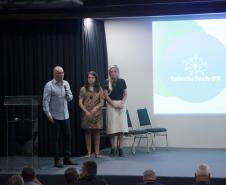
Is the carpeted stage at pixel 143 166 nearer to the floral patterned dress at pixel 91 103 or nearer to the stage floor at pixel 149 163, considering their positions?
the stage floor at pixel 149 163

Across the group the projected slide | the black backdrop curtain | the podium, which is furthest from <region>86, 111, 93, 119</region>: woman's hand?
the projected slide

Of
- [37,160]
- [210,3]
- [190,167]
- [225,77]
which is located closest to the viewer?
[190,167]

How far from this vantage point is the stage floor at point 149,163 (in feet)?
20.2

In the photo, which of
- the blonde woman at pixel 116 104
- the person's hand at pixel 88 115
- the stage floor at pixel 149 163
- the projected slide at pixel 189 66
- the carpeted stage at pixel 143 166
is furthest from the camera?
the projected slide at pixel 189 66

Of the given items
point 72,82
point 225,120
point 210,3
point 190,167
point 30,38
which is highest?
point 210,3

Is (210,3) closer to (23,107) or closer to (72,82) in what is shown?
(72,82)

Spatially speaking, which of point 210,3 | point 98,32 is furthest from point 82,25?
point 210,3

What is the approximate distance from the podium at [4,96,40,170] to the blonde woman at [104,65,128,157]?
1179 mm

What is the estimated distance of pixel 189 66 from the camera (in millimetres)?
8648

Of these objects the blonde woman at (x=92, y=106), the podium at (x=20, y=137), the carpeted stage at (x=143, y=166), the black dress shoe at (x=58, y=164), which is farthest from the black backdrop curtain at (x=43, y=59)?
the black dress shoe at (x=58, y=164)

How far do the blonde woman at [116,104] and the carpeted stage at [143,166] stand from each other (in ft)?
1.40

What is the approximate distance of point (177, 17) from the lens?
8.61m

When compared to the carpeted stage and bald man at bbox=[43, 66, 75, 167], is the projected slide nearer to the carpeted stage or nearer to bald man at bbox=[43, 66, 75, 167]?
the carpeted stage

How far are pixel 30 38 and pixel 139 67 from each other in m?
2.07
